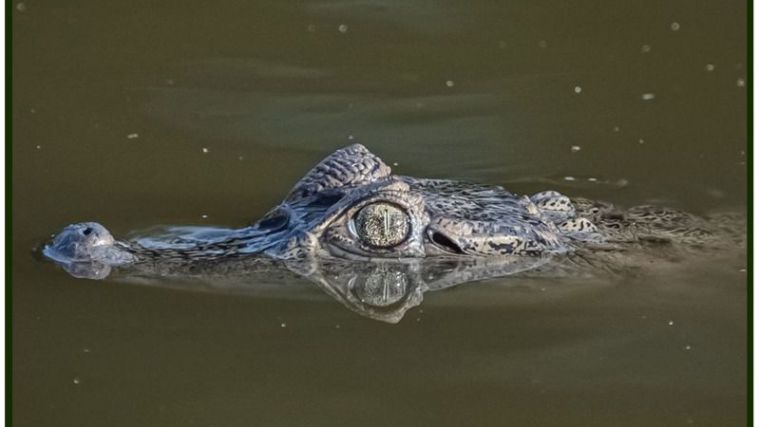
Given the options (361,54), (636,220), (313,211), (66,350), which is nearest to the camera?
(66,350)

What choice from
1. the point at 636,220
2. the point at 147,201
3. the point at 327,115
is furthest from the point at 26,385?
the point at 327,115

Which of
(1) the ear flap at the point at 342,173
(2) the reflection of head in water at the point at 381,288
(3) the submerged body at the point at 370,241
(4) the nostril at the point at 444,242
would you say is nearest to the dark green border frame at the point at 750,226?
(3) the submerged body at the point at 370,241

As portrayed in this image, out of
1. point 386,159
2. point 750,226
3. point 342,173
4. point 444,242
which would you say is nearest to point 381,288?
point 444,242

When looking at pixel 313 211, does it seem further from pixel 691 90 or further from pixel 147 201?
pixel 691 90

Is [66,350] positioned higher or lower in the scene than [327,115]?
lower

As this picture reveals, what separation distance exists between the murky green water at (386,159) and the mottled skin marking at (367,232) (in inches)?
9.9

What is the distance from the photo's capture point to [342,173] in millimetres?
6863

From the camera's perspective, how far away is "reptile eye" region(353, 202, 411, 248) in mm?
6430

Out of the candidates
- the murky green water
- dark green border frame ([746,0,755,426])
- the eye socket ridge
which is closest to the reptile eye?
the eye socket ridge

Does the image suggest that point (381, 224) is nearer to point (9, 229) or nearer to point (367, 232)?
point (367, 232)

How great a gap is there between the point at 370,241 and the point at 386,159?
2206 mm

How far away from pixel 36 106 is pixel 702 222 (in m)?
4.58

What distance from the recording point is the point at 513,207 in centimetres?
698

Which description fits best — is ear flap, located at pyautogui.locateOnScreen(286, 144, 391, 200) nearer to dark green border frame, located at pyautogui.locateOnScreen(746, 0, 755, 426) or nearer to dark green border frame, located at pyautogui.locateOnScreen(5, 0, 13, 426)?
dark green border frame, located at pyautogui.locateOnScreen(5, 0, 13, 426)
